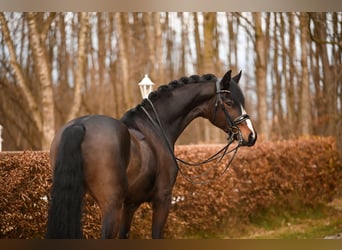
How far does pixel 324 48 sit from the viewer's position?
873cm

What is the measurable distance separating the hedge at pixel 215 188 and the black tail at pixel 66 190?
2.07 meters

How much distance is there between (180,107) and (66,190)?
A: 4.14 feet

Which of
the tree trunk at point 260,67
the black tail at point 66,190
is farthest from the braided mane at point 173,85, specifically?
the tree trunk at point 260,67

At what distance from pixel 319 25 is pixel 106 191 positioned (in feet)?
20.0

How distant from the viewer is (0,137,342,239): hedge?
208 inches

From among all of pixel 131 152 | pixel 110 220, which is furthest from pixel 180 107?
pixel 110 220

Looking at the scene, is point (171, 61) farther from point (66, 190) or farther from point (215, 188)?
point (66, 190)

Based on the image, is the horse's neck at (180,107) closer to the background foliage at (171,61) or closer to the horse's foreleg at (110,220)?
the horse's foreleg at (110,220)

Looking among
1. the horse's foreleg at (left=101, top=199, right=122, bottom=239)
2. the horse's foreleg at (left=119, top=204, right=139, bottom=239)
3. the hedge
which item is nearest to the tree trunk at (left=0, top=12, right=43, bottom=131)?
the hedge

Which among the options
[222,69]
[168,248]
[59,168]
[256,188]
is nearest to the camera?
[59,168]

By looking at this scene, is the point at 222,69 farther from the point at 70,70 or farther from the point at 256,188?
the point at 256,188

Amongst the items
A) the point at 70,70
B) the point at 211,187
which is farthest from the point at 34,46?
the point at 211,187

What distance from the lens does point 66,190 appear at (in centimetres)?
323

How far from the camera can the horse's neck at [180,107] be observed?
13.3 ft
